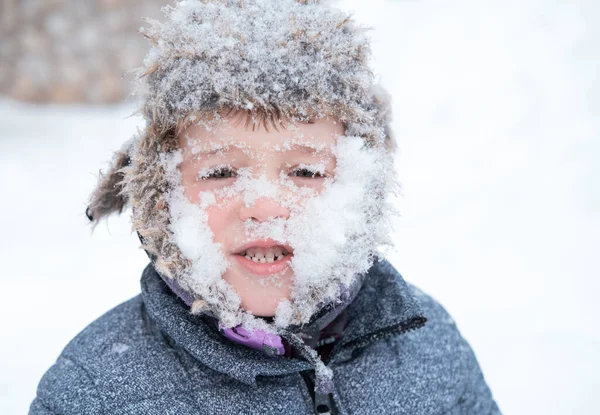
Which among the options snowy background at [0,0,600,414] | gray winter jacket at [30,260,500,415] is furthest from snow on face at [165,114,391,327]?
snowy background at [0,0,600,414]

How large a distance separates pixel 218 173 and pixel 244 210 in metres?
0.10

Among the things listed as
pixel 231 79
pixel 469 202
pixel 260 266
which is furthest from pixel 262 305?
pixel 469 202

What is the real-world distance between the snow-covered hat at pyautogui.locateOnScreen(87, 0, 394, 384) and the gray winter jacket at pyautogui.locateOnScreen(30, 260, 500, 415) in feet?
0.31

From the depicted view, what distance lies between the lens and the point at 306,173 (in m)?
1.05

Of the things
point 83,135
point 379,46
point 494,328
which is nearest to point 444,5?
point 379,46

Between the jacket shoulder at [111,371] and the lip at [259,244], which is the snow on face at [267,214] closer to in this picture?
the lip at [259,244]

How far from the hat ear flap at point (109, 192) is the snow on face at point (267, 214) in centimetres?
16

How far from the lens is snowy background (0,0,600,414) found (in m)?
2.11

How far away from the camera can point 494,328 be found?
2.19m

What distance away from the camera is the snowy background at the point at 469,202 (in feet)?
6.92

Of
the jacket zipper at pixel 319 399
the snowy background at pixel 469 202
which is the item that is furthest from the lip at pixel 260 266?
the snowy background at pixel 469 202

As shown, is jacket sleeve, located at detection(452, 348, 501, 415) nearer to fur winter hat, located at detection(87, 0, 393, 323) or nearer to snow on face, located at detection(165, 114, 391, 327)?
snow on face, located at detection(165, 114, 391, 327)

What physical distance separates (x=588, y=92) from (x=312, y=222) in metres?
3.44

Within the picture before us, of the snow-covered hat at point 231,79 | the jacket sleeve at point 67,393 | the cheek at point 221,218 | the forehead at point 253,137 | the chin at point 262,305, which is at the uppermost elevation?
the snow-covered hat at point 231,79
